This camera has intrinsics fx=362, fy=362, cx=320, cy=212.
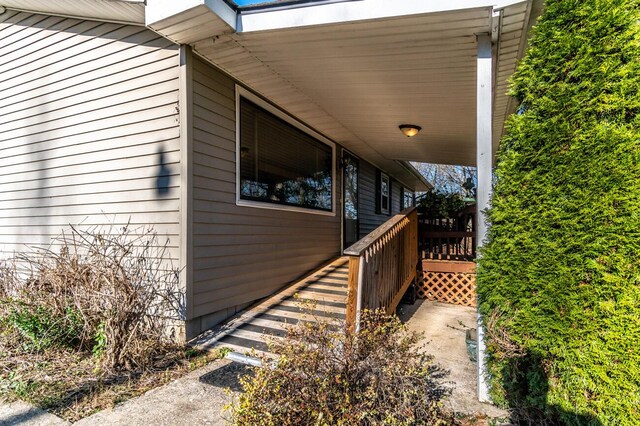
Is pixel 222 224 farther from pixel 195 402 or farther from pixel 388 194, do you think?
pixel 388 194

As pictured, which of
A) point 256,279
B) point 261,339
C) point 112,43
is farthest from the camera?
point 256,279

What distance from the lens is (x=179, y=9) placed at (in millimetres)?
3326

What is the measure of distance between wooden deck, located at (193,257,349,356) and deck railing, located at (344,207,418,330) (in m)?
0.35

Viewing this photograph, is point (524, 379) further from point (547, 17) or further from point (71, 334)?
→ point (71, 334)

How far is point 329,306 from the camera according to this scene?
186 inches

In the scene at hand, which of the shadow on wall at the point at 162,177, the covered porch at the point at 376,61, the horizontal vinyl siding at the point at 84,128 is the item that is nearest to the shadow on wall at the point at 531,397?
the covered porch at the point at 376,61

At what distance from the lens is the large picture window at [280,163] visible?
4801 mm

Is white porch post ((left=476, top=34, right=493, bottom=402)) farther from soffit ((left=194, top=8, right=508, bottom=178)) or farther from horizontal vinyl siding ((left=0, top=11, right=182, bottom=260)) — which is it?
horizontal vinyl siding ((left=0, top=11, right=182, bottom=260))

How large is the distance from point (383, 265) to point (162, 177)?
8.77 ft

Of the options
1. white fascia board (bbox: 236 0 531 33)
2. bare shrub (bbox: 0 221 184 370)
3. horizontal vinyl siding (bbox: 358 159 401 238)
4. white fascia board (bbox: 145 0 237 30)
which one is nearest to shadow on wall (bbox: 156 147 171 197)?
bare shrub (bbox: 0 221 184 370)

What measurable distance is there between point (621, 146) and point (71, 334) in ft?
15.6

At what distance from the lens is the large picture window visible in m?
4.80

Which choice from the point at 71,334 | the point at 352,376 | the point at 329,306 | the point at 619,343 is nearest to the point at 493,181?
the point at 619,343

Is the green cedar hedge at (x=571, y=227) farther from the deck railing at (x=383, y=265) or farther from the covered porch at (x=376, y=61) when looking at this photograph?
the deck railing at (x=383, y=265)
